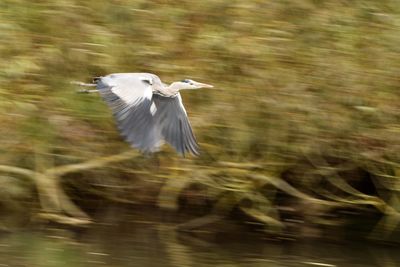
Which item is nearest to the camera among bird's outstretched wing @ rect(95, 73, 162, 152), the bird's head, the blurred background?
bird's outstretched wing @ rect(95, 73, 162, 152)

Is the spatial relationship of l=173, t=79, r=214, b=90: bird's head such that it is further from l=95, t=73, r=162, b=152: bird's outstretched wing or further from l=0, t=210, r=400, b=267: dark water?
l=0, t=210, r=400, b=267: dark water

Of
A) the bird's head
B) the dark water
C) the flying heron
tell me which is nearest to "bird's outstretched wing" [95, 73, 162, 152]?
the flying heron

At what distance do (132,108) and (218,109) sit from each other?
108 centimetres

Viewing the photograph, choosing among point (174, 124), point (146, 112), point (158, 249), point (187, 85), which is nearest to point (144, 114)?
point (146, 112)

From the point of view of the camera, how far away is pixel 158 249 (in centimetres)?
557

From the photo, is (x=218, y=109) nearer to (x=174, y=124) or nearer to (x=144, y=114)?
(x=174, y=124)

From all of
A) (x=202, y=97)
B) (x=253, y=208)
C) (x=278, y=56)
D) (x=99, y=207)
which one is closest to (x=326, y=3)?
(x=278, y=56)

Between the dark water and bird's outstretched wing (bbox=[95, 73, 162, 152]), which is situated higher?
bird's outstretched wing (bbox=[95, 73, 162, 152])

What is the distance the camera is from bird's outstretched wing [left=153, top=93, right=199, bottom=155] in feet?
16.0

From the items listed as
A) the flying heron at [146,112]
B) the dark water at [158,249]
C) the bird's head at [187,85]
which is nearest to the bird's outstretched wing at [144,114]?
the flying heron at [146,112]

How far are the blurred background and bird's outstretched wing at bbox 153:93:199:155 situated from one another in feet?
2.35

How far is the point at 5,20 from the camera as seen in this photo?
5.87 metres

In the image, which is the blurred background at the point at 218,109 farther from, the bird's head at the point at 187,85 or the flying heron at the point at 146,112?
the flying heron at the point at 146,112

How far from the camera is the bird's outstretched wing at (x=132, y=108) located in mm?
4789
